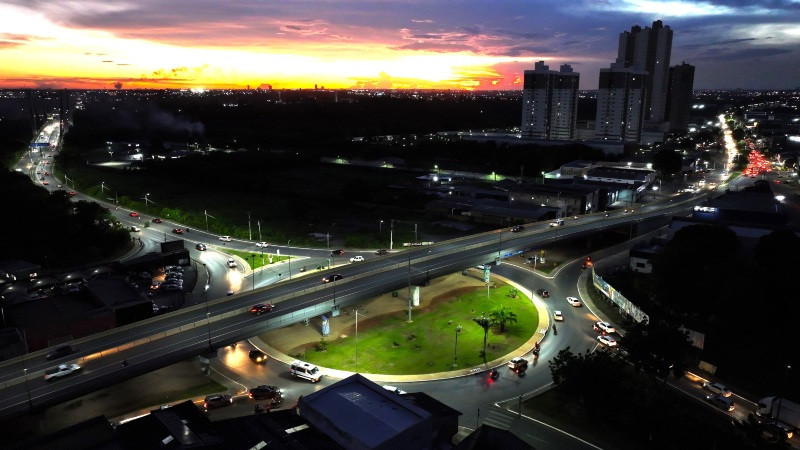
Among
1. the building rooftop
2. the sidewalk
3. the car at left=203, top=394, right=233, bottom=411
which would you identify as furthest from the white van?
the building rooftop

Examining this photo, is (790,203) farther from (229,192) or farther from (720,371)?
(229,192)

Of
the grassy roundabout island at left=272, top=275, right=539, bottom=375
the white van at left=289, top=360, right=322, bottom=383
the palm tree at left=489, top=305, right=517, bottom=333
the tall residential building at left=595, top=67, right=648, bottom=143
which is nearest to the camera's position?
the white van at left=289, top=360, right=322, bottom=383

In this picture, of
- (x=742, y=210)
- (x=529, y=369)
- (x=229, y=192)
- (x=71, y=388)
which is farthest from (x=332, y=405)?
(x=229, y=192)

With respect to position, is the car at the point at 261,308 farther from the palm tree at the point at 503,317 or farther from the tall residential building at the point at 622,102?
the tall residential building at the point at 622,102

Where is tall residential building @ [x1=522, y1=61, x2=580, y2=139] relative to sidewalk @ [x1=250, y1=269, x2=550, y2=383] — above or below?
above

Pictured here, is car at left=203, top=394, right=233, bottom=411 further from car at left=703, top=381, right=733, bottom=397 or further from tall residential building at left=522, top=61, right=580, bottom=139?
tall residential building at left=522, top=61, right=580, bottom=139

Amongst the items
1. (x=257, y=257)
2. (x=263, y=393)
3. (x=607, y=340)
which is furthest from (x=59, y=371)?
(x=607, y=340)
